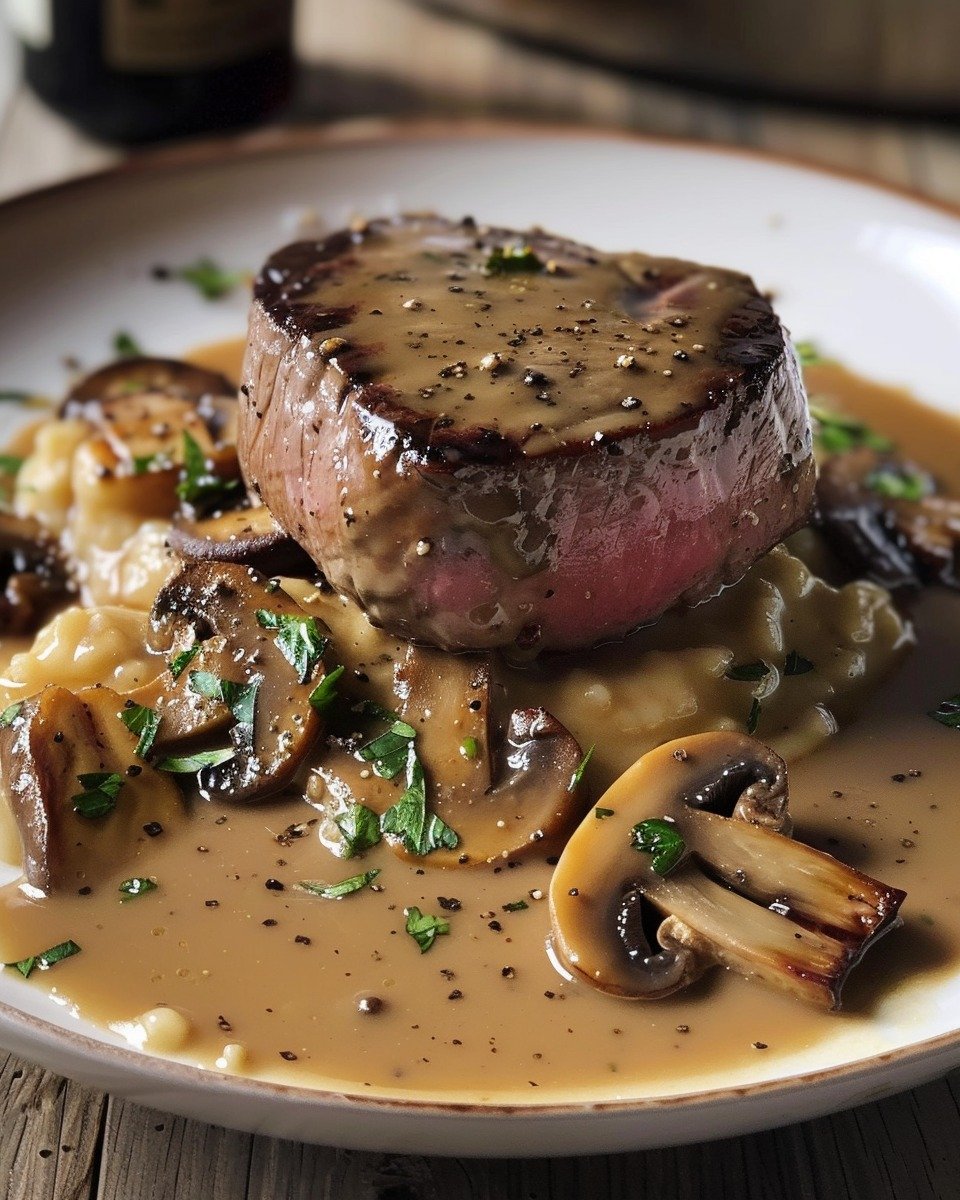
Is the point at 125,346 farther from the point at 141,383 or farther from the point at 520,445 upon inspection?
the point at 520,445

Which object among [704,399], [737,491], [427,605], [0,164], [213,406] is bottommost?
[0,164]

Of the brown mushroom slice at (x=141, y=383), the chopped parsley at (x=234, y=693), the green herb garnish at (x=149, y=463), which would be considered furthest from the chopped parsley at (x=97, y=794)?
the brown mushroom slice at (x=141, y=383)

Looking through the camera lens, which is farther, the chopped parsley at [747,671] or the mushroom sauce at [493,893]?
the chopped parsley at [747,671]

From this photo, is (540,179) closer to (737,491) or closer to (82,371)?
(82,371)

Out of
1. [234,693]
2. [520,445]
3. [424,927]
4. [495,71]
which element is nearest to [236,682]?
[234,693]

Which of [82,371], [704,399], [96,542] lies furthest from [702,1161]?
[82,371]

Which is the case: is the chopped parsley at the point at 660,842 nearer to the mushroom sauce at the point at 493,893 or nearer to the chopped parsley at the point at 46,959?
the mushroom sauce at the point at 493,893

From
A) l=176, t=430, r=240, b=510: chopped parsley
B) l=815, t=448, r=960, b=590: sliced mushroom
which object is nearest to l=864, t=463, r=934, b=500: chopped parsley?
l=815, t=448, r=960, b=590: sliced mushroom
